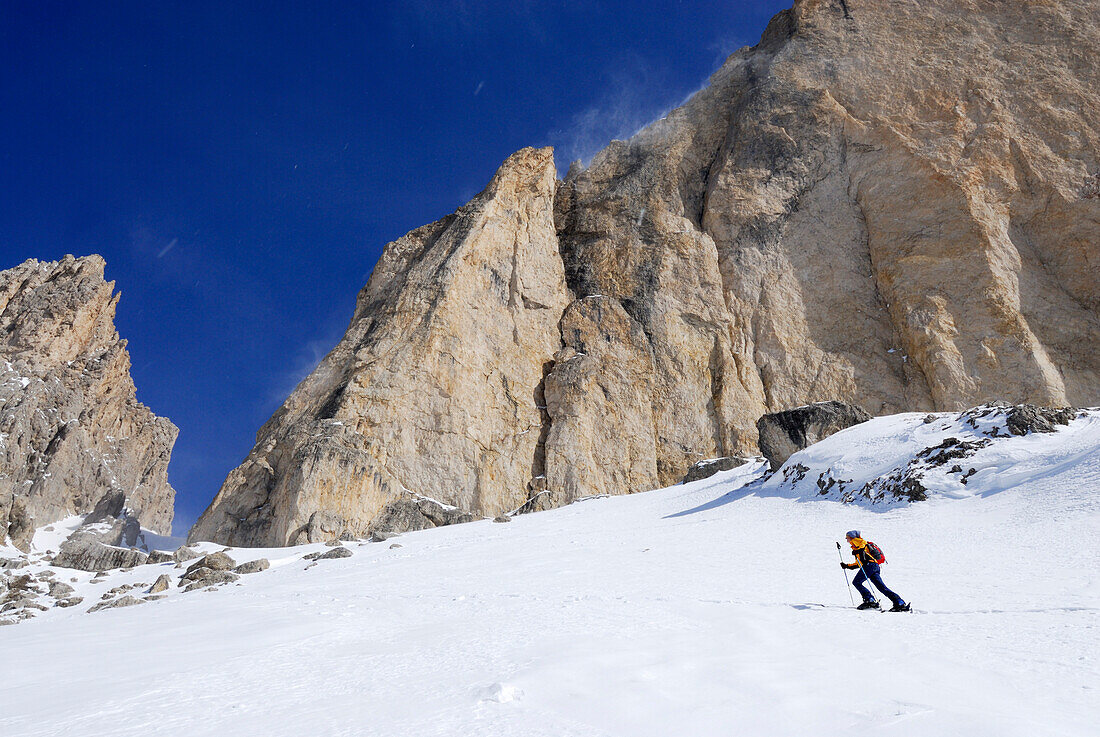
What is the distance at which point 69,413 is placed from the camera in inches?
1494

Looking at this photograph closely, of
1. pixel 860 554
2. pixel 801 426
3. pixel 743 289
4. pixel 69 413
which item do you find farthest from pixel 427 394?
pixel 860 554

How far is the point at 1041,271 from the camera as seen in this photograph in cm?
4006

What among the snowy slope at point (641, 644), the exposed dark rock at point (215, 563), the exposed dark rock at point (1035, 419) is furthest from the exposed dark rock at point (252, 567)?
the exposed dark rock at point (1035, 419)

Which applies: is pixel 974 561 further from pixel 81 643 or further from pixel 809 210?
pixel 809 210

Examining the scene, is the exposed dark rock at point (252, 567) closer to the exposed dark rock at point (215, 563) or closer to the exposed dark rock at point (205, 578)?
the exposed dark rock at point (215, 563)

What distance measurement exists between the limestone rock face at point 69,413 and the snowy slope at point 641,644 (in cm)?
2528

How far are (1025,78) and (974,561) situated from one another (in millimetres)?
51147

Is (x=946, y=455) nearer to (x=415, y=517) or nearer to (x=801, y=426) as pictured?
(x=801, y=426)

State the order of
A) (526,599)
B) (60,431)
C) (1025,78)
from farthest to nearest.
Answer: (1025,78) → (60,431) → (526,599)

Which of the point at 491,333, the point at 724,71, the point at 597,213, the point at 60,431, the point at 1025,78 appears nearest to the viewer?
the point at 60,431

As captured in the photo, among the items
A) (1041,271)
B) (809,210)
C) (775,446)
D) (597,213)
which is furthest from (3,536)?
(1041,271)

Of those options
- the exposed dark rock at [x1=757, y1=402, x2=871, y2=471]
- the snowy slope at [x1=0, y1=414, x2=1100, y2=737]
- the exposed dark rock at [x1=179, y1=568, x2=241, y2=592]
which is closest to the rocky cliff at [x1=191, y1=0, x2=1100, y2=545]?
the exposed dark rock at [x1=179, y1=568, x2=241, y2=592]

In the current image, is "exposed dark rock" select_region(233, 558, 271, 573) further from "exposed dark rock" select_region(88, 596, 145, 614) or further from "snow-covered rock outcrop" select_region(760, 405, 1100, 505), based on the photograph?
"snow-covered rock outcrop" select_region(760, 405, 1100, 505)

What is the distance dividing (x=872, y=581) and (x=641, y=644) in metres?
3.55
